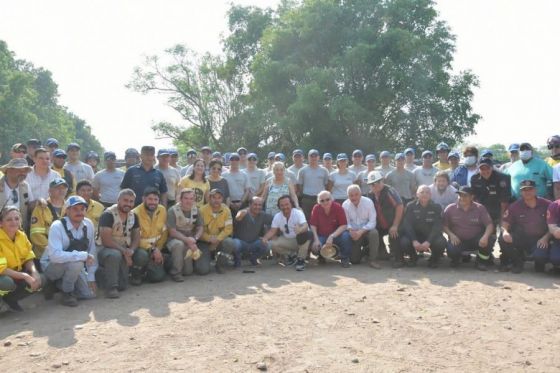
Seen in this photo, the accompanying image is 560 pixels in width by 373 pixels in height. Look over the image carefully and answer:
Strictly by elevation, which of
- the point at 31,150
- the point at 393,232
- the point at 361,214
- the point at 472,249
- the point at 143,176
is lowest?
the point at 472,249

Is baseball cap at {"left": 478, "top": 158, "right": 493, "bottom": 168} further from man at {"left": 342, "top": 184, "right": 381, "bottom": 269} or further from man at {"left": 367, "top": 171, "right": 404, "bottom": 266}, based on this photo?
man at {"left": 342, "top": 184, "right": 381, "bottom": 269}

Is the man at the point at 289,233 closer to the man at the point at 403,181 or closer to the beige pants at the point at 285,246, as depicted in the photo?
the beige pants at the point at 285,246

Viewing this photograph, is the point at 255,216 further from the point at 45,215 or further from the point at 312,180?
the point at 45,215

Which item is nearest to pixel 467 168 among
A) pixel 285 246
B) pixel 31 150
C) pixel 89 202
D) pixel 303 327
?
pixel 285 246

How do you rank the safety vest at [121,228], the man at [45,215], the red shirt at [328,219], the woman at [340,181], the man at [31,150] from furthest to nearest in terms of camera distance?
the woman at [340,181] < the man at [31,150] < the red shirt at [328,219] < the safety vest at [121,228] < the man at [45,215]

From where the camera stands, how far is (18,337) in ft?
16.4

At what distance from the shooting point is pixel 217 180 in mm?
8836

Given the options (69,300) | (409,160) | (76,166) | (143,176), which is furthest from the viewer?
(409,160)

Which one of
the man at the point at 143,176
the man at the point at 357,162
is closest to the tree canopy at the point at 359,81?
the man at the point at 357,162

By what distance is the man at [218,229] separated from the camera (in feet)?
26.6

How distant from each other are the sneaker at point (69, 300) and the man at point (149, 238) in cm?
113

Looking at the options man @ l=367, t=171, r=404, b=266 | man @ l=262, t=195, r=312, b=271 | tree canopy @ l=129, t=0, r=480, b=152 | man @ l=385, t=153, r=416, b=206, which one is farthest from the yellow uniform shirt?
tree canopy @ l=129, t=0, r=480, b=152

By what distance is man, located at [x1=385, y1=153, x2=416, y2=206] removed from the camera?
9453 millimetres

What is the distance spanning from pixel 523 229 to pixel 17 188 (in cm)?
764
